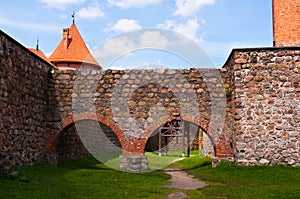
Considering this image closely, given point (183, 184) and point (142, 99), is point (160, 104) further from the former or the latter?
point (183, 184)

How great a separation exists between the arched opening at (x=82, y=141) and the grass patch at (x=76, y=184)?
2.24m

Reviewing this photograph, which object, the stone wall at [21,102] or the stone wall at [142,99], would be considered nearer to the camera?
the stone wall at [21,102]

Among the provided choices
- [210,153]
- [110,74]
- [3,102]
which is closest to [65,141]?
[110,74]

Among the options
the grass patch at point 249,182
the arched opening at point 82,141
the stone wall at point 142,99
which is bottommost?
the grass patch at point 249,182

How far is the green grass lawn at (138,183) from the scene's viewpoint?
668 centimetres

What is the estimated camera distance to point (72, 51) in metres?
31.9

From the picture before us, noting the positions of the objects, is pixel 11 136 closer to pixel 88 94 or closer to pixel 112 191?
pixel 88 94

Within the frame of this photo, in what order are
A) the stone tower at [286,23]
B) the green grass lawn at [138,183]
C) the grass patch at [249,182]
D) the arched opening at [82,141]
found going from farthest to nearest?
1. the stone tower at [286,23]
2. the arched opening at [82,141]
3. the grass patch at [249,182]
4. the green grass lawn at [138,183]

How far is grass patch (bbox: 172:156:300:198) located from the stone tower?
6.02 metres

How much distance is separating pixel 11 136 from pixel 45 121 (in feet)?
6.91

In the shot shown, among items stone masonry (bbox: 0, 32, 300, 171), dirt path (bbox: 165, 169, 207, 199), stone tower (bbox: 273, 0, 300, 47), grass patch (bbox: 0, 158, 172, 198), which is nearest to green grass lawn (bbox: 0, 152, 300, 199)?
grass patch (bbox: 0, 158, 172, 198)

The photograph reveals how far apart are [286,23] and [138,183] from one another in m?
9.29

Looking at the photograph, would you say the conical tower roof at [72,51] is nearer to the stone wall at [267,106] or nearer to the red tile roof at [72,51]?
the red tile roof at [72,51]

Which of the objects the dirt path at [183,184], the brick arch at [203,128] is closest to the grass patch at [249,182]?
the dirt path at [183,184]
